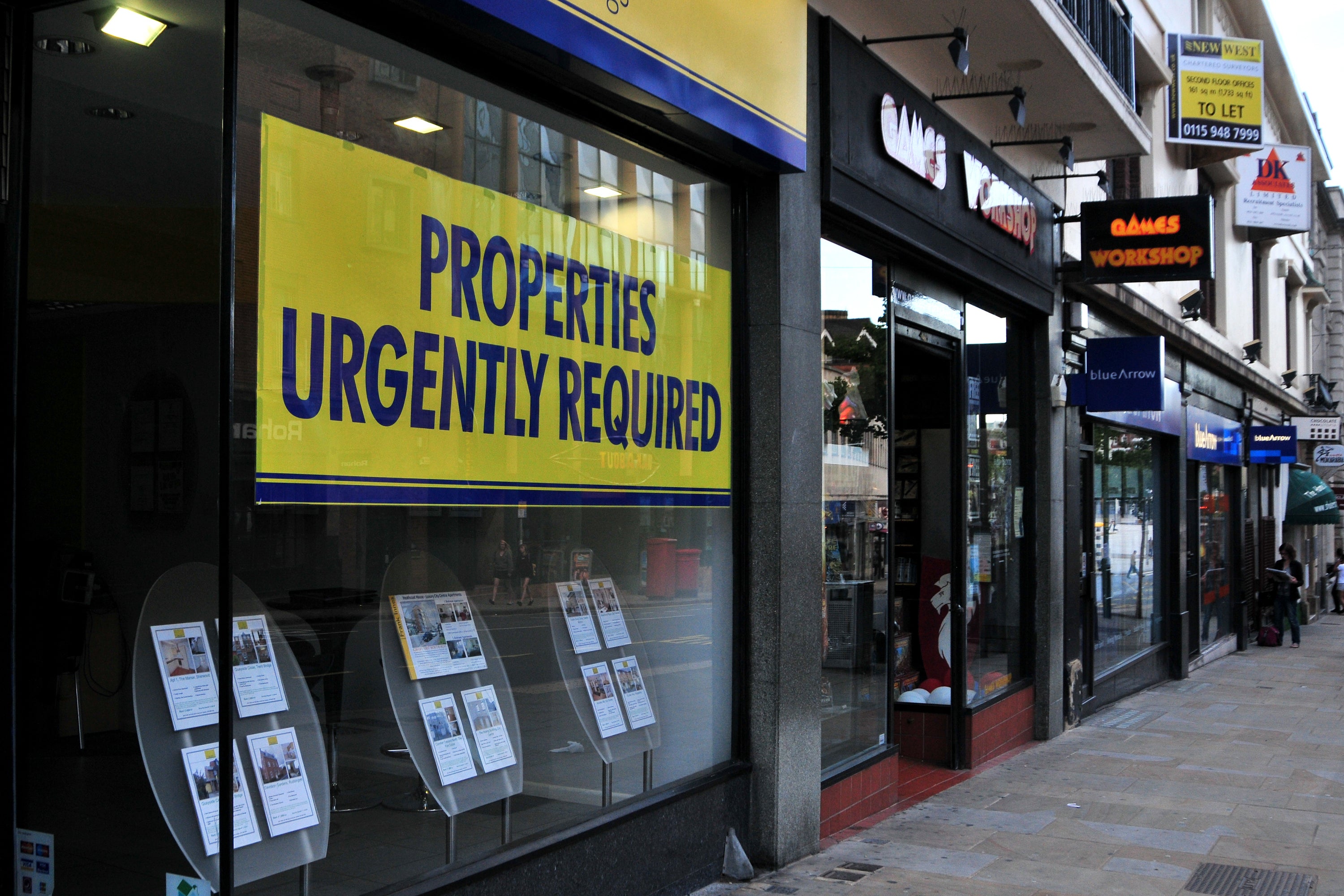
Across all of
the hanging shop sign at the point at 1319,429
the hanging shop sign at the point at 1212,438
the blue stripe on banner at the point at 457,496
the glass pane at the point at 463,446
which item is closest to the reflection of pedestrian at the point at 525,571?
the glass pane at the point at 463,446

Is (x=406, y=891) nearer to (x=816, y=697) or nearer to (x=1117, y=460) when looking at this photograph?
(x=816, y=697)

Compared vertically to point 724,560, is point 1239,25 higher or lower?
higher

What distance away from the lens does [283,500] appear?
3.86m

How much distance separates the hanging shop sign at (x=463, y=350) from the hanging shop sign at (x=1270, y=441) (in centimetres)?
1920

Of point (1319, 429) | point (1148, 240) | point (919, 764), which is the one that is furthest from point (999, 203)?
point (1319, 429)

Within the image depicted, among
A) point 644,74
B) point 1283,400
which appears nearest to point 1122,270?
point 644,74

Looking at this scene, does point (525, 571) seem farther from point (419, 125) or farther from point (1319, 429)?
point (1319, 429)

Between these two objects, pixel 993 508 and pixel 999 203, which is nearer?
pixel 999 203

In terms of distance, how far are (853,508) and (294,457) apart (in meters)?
4.57

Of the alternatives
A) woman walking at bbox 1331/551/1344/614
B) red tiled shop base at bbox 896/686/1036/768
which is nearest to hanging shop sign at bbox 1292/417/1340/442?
woman walking at bbox 1331/551/1344/614

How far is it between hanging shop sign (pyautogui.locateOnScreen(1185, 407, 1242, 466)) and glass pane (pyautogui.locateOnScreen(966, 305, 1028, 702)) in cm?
729

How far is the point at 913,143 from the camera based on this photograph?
7980mm

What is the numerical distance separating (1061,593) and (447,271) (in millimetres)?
8460

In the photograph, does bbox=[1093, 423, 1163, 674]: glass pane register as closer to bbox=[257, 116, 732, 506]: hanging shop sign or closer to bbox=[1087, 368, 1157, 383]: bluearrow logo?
bbox=[1087, 368, 1157, 383]: bluearrow logo
